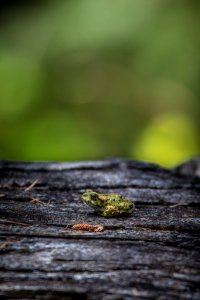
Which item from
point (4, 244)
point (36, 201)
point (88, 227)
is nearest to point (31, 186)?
point (36, 201)

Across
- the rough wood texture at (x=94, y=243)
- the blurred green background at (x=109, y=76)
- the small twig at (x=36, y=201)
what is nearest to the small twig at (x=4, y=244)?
the rough wood texture at (x=94, y=243)

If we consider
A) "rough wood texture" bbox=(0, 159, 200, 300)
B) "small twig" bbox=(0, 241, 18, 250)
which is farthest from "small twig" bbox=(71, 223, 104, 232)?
"small twig" bbox=(0, 241, 18, 250)

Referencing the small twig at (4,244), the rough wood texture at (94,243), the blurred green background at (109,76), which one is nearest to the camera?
the rough wood texture at (94,243)

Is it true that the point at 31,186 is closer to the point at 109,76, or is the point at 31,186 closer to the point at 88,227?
the point at 88,227

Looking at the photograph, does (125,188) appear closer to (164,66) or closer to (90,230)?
(90,230)

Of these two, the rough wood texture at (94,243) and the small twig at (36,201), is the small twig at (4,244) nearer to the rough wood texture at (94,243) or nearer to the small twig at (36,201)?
the rough wood texture at (94,243)

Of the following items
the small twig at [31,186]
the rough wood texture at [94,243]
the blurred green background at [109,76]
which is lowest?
the rough wood texture at [94,243]
